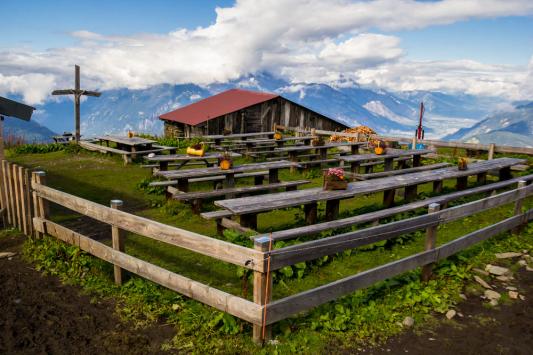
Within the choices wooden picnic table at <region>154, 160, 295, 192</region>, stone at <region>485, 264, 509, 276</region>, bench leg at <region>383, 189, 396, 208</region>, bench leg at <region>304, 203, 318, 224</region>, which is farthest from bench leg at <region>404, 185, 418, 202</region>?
stone at <region>485, 264, 509, 276</region>

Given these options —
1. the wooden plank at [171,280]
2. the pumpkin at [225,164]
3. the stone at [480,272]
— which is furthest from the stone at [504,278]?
the pumpkin at [225,164]

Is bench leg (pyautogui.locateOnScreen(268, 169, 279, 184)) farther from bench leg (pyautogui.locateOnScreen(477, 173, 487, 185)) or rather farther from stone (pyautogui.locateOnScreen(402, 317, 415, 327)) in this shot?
bench leg (pyautogui.locateOnScreen(477, 173, 487, 185))

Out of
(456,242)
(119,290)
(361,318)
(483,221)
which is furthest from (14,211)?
(483,221)

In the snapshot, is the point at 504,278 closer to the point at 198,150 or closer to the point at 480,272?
the point at 480,272

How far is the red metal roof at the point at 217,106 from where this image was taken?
26.1 metres

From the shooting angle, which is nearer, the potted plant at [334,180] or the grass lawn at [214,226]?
the grass lawn at [214,226]

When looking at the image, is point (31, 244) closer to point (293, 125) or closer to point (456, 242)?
point (456, 242)

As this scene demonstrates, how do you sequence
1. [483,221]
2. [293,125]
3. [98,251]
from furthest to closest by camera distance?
[293,125], [483,221], [98,251]

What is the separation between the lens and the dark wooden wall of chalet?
2580 cm

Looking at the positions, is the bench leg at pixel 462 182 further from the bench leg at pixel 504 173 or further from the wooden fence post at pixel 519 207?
the wooden fence post at pixel 519 207

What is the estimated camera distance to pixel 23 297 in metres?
5.20

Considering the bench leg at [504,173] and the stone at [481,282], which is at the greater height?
the bench leg at [504,173]

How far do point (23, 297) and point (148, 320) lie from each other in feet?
6.10

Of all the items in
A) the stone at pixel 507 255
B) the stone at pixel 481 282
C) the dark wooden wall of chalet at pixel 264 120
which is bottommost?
the stone at pixel 481 282
